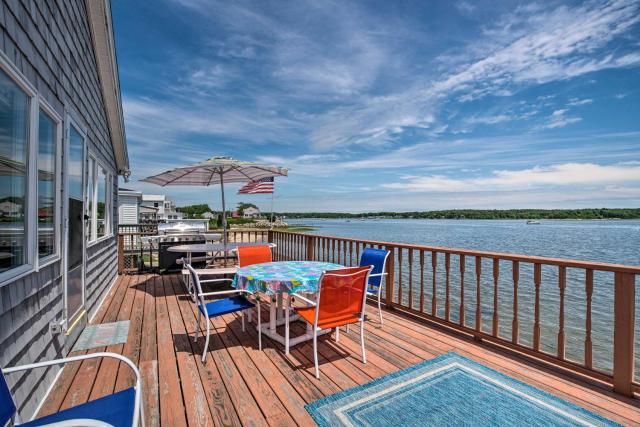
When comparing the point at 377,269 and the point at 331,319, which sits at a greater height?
the point at 377,269

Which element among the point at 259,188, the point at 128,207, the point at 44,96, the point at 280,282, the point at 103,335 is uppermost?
the point at 44,96

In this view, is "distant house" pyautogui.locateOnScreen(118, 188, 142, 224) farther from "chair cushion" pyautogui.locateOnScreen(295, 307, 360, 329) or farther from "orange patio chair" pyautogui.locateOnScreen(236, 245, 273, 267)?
"chair cushion" pyautogui.locateOnScreen(295, 307, 360, 329)

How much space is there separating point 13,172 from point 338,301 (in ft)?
7.92

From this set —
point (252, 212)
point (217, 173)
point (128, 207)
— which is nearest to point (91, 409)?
point (217, 173)

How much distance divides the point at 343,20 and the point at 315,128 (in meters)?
8.53

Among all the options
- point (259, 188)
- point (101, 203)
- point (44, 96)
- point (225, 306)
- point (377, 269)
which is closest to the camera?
point (44, 96)

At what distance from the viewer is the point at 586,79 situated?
39.2 ft

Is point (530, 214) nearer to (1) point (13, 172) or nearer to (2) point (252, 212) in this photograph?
(2) point (252, 212)

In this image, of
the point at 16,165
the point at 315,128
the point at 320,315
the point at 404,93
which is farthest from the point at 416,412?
the point at 315,128

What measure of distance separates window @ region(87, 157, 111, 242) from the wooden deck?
68.0 inches

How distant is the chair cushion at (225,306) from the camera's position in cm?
291

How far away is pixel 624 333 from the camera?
7.40ft

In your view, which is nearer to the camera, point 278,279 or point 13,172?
point 13,172

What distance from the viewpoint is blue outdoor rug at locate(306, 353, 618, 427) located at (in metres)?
1.94
